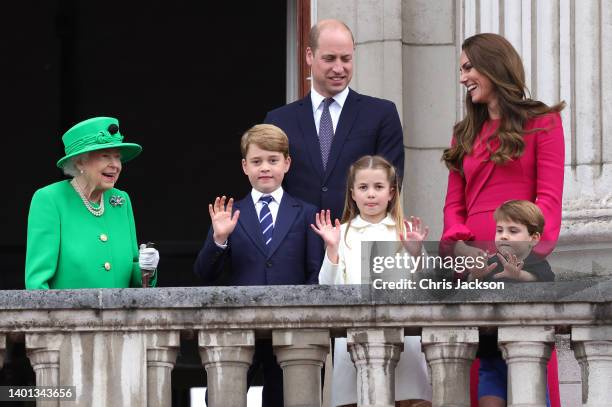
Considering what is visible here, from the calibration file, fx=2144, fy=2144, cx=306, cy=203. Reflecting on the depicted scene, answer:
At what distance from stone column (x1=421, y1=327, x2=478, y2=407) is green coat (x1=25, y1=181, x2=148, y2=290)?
4.62ft

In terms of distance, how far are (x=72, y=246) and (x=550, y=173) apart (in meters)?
1.87

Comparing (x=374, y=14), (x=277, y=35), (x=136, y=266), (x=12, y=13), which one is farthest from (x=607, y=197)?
(x=12, y=13)

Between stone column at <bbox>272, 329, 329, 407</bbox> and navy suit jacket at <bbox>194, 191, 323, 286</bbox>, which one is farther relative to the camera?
navy suit jacket at <bbox>194, 191, 323, 286</bbox>

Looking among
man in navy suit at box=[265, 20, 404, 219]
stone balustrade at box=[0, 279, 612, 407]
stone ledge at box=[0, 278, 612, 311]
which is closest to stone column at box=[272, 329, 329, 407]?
stone balustrade at box=[0, 279, 612, 407]

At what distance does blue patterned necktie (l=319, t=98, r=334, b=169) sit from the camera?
9.02m

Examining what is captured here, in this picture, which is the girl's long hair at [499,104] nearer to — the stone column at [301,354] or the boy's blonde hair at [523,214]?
the boy's blonde hair at [523,214]

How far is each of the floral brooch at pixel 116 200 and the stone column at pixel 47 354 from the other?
37.6 inches

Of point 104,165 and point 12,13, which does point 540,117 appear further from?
point 12,13

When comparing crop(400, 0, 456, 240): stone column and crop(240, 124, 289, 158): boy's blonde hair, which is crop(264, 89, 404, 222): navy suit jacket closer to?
crop(240, 124, 289, 158): boy's blonde hair

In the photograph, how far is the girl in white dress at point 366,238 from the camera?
7.88 metres

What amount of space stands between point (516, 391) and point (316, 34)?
2.11m

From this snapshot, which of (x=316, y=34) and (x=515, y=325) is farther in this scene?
(x=316, y=34)

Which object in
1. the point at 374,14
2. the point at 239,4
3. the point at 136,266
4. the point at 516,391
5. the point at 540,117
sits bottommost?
the point at 516,391

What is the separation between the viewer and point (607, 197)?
33.8ft
